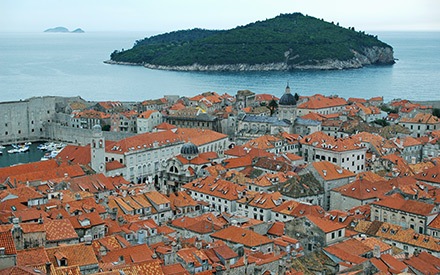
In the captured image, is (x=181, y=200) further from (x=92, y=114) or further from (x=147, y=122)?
(x=92, y=114)

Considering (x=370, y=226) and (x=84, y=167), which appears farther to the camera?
(x=84, y=167)

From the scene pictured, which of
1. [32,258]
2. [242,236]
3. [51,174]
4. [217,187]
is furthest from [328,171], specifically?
[32,258]

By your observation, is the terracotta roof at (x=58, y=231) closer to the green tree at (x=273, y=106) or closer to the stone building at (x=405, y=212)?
the stone building at (x=405, y=212)

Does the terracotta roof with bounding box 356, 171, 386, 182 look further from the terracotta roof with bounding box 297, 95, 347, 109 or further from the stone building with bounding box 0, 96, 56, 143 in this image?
the stone building with bounding box 0, 96, 56, 143

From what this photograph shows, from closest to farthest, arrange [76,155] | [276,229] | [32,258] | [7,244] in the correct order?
[7,244], [32,258], [276,229], [76,155]

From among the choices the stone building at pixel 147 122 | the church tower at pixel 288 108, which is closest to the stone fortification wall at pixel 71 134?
the stone building at pixel 147 122

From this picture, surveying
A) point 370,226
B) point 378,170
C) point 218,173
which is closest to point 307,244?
point 370,226

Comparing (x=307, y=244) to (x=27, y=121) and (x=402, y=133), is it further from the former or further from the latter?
(x=27, y=121)
